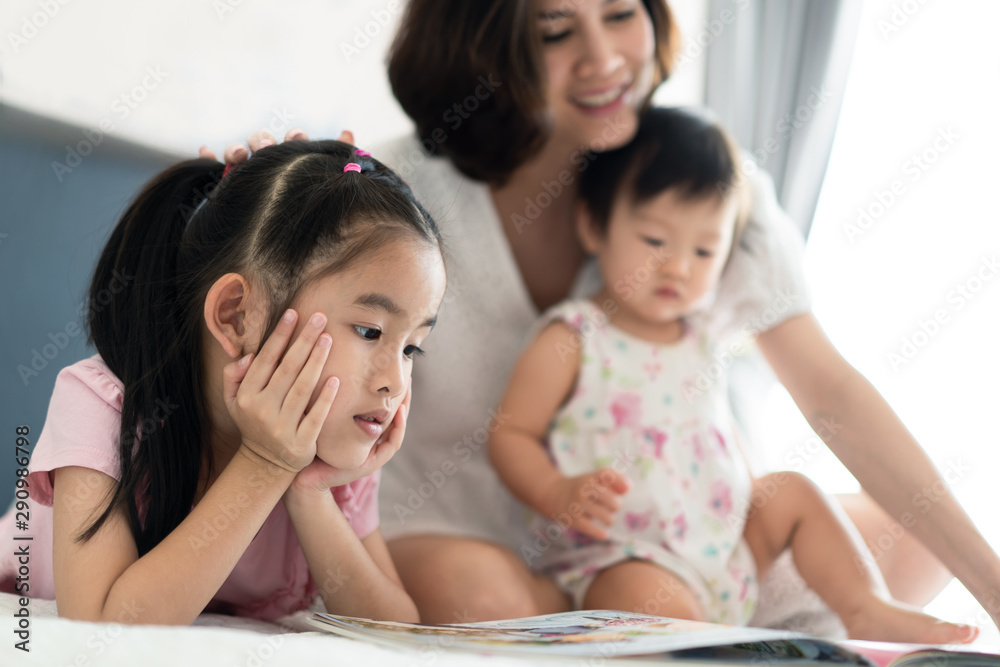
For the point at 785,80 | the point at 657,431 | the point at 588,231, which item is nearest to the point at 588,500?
the point at 657,431

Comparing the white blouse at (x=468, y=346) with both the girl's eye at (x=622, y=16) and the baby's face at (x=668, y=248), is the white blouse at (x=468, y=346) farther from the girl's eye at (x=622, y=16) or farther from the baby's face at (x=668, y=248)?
the girl's eye at (x=622, y=16)

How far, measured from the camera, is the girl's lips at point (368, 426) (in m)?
0.71

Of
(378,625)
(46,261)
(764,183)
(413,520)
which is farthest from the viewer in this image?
(764,183)

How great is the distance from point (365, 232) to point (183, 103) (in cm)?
68

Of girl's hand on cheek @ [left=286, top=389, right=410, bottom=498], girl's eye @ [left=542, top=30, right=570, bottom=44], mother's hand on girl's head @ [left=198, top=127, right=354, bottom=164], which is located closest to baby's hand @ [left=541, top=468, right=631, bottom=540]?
girl's hand on cheek @ [left=286, top=389, right=410, bottom=498]

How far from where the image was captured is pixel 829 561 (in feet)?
3.22

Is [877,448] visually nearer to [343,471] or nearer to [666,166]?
[666,166]

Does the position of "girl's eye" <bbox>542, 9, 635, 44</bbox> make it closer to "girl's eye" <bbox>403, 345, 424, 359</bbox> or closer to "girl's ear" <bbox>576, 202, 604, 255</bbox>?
"girl's ear" <bbox>576, 202, 604, 255</bbox>

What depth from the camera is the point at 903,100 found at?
1.58m

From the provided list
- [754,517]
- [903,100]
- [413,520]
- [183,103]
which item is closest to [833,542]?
[754,517]

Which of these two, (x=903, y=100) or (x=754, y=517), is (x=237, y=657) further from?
(x=903, y=100)

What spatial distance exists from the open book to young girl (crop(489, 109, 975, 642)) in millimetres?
320

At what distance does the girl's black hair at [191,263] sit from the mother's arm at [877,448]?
69cm

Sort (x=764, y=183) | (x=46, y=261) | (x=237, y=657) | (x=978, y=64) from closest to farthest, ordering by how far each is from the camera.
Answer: (x=237, y=657) < (x=46, y=261) < (x=764, y=183) < (x=978, y=64)
